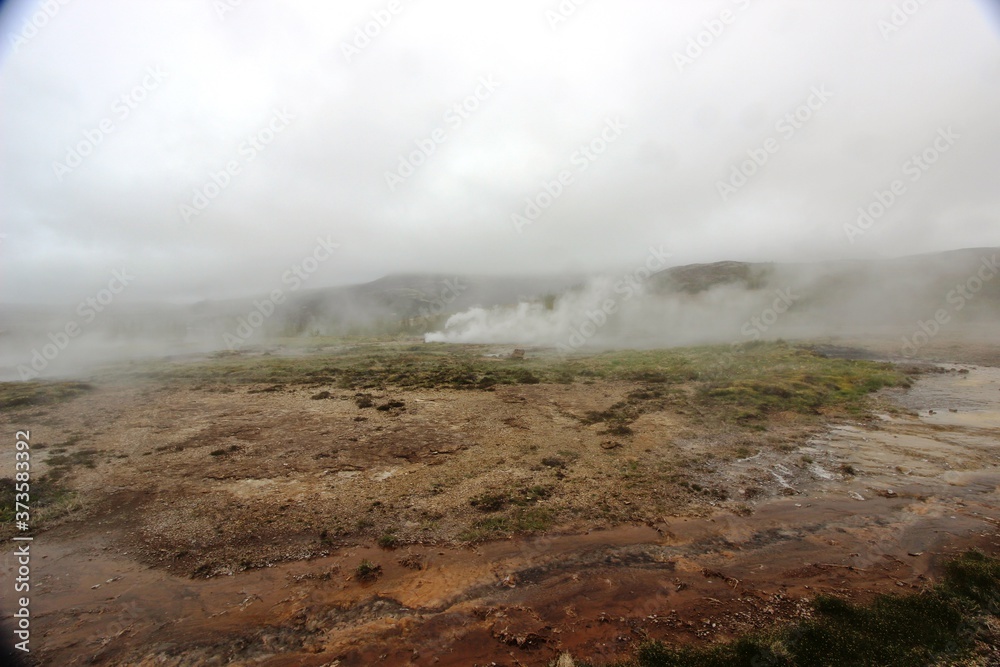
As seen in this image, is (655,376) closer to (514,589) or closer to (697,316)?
(514,589)

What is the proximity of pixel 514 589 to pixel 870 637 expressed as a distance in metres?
5.06

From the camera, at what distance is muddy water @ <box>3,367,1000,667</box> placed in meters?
5.67

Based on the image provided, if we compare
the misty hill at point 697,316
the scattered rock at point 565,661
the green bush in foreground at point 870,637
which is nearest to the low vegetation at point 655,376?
the green bush in foreground at point 870,637

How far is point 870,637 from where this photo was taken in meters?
5.46

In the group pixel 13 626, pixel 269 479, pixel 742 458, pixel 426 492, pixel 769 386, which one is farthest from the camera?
pixel 769 386

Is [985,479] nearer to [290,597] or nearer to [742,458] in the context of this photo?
[742,458]

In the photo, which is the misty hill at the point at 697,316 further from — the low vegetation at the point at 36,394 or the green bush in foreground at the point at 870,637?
the green bush in foreground at the point at 870,637

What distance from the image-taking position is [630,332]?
6719 centimetres

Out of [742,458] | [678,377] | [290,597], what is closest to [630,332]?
[678,377]

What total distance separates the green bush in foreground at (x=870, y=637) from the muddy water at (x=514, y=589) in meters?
0.34

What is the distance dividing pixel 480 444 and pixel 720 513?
303 inches

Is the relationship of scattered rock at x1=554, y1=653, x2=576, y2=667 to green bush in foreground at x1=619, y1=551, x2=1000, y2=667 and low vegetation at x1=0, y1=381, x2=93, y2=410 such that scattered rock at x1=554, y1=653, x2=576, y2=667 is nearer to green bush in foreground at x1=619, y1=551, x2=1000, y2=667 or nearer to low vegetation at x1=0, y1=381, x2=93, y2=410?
green bush in foreground at x1=619, y1=551, x2=1000, y2=667

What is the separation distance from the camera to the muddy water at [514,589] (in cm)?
567

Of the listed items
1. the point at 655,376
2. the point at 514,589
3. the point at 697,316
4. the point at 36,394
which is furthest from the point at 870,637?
the point at 697,316
